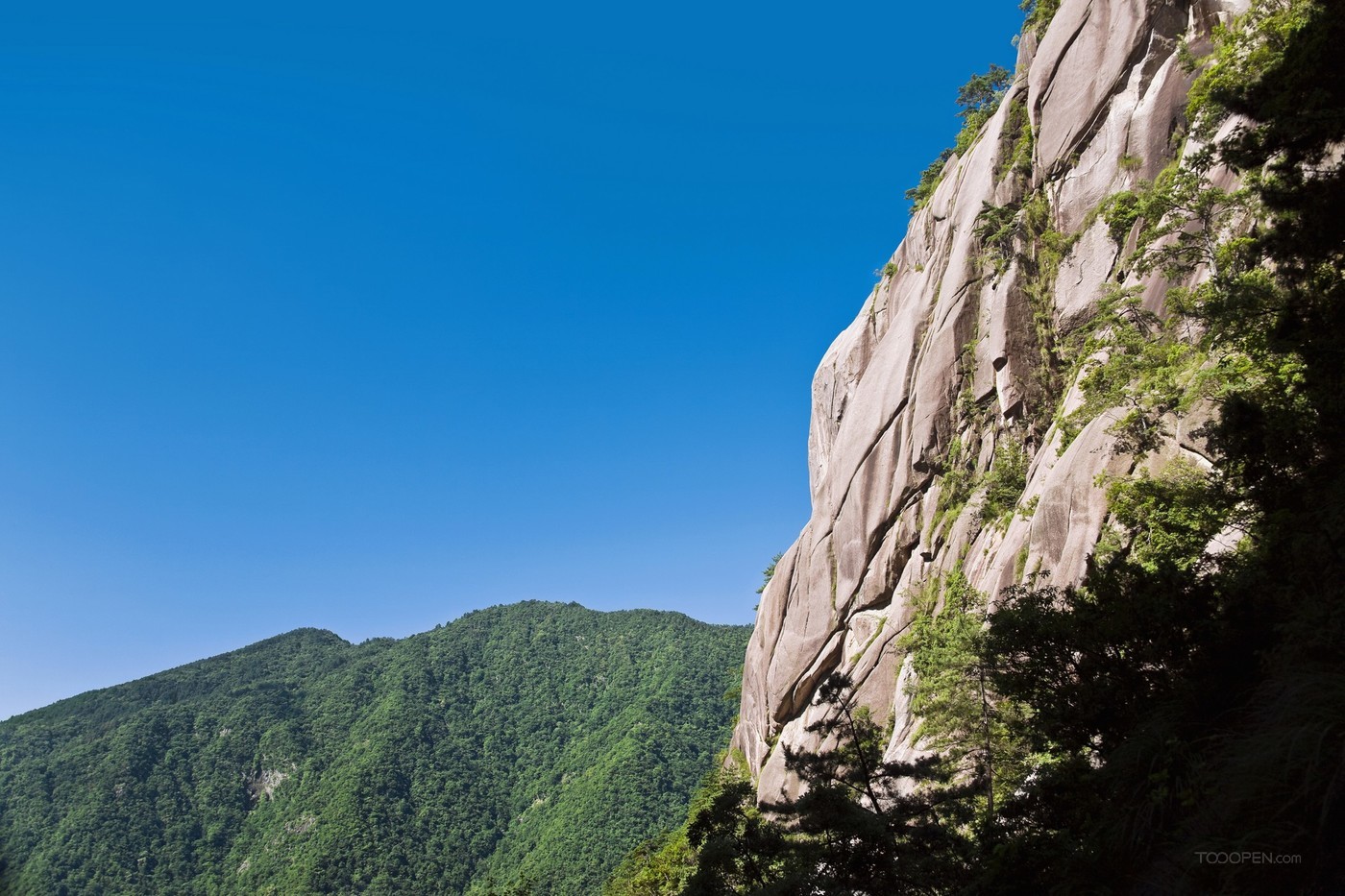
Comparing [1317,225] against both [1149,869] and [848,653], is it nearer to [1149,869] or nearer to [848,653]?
[1149,869]

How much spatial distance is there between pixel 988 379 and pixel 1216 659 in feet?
58.9

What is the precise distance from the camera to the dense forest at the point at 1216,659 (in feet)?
16.0

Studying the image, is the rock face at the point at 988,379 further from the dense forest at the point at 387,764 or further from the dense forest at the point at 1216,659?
the dense forest at the point at 387,764

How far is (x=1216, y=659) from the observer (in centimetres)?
691

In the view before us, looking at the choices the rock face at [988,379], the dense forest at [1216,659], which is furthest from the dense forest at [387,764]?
the dense forest at [1216,659]

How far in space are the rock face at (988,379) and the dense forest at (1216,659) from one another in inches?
246

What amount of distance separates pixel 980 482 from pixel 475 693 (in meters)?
103

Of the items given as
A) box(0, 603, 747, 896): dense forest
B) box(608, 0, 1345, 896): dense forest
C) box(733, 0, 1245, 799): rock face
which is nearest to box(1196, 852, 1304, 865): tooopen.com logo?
box(608, 0, 1345, 896): dense forest

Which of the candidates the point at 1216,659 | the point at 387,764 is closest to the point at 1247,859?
the point at 1216,659

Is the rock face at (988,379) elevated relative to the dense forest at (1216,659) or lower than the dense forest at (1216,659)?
elevated

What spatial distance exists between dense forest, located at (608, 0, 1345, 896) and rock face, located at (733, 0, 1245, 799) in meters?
6.25

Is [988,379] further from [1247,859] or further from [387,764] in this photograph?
[387,764]

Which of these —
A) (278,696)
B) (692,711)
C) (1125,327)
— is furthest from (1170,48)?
(278,696)

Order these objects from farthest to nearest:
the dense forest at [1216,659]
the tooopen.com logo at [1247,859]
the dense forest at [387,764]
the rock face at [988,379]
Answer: the dense forest at [387,764], the rock face at [988,379], the dense forest at [1216,659], the tooopen.com logo at [1247,859]
